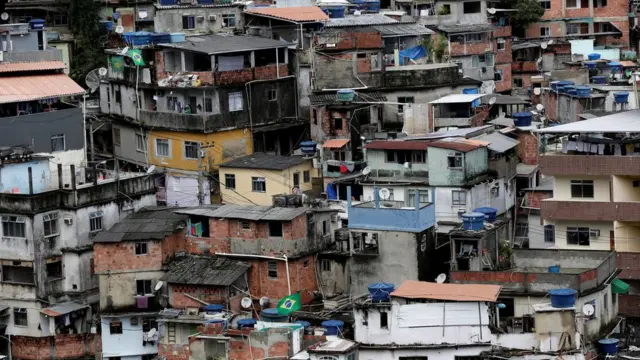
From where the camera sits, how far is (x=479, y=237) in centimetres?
5903

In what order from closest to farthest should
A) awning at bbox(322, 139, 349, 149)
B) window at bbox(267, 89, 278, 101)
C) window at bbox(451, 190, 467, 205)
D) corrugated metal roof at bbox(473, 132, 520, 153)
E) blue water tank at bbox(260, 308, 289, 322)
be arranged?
blue water tank at bbox(260, 308, 289, 322)
window at bbox(451, 190, 467, 205)
corrugated metal roof at bbox(473, 132, 520, 153)
awning at bbox(322, 139, 349, 149)
window at bbox(267, 89, 278, 101)

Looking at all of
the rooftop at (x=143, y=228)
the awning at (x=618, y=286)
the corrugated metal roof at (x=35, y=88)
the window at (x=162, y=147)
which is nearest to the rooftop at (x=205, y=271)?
the rooftop at (x=143, y=228)

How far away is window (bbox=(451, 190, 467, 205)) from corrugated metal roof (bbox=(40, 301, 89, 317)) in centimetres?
1385

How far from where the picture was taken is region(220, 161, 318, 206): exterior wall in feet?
226

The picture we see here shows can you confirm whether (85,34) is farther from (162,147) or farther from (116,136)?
(162,147)

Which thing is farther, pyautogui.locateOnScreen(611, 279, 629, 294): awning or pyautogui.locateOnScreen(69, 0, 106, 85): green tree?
pyautogui.locateOnScreen(69, 0, 106, 85): green tree

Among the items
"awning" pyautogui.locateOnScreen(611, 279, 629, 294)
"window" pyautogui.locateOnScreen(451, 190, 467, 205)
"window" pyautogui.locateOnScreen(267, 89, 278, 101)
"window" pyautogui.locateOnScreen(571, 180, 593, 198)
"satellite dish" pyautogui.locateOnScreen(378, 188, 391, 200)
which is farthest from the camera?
"window" pyautogui.locateOnScreen(267, 89, 278, 101)

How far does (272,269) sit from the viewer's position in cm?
6178

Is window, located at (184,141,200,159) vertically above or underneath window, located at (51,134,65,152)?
underneath

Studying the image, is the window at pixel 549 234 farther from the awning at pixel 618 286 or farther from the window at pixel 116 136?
the window at pixel 116 136

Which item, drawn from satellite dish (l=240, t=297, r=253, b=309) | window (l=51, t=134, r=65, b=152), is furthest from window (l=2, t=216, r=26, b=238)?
satellite dish (l=240, t=297, r=253, b=309)

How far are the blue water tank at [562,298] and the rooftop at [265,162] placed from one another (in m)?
16.4

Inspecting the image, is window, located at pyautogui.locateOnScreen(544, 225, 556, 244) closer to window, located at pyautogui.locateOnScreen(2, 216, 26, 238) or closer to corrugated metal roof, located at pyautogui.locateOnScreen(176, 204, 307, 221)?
corrugated metal roof, located at pyautogui.locateOnScreen(176, 204, 307, 221)

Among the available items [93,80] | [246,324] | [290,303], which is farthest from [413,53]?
[246,324]
